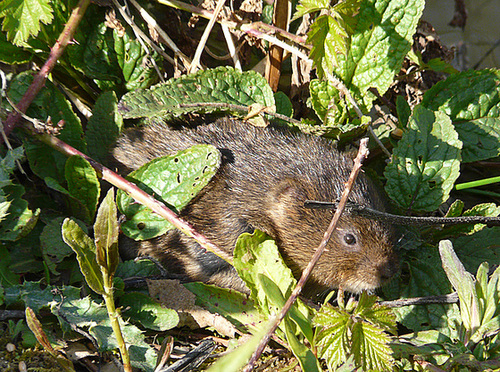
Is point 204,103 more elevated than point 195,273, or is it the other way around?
point 204,103

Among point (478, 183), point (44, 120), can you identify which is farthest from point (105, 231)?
point (478, 183)

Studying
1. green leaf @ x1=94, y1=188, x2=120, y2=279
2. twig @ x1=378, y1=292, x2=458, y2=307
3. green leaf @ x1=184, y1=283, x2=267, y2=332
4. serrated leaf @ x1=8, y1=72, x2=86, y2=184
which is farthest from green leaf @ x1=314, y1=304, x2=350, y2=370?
serrated leaf @ x1=8, y1=72, x2=86, y2=184

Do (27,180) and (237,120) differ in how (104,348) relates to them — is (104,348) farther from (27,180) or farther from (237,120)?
(237,120)

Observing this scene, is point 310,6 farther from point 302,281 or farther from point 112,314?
point 112,314

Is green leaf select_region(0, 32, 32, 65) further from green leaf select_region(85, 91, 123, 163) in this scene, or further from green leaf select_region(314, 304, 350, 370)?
green leaf select_region(314, 304, 350, 370)

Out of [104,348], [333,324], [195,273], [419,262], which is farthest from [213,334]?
[419,262]

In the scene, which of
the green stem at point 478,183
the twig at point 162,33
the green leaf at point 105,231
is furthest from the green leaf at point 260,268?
the twig at point 162,33

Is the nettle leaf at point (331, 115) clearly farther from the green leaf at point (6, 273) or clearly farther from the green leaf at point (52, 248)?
the green leaf at point (6, 273)
